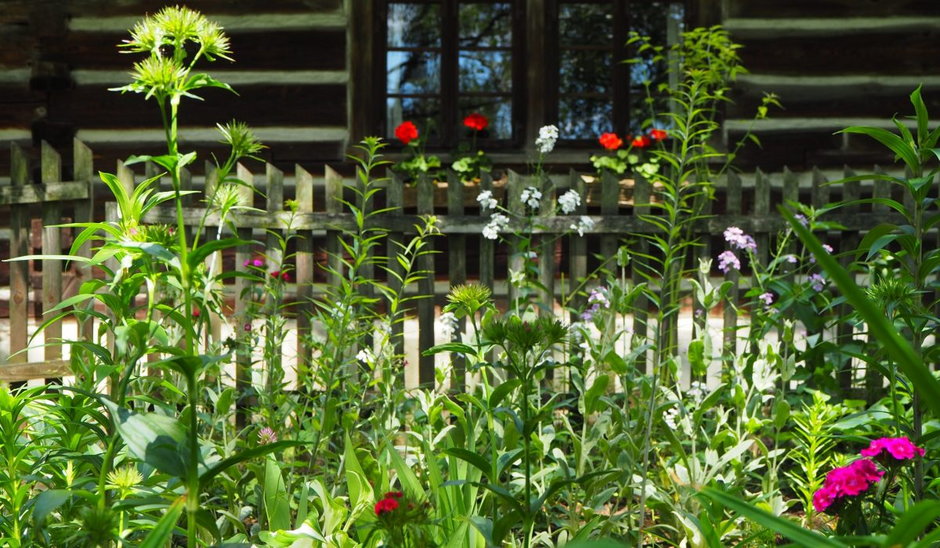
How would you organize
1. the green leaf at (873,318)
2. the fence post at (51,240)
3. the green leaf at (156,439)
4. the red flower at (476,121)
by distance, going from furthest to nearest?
the red flower at (476,121)
the fence post at (51,240)
the green leaf at (156,439)
the green leaf at (873,318)

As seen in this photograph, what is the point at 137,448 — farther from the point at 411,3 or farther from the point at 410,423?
the point at 411,3

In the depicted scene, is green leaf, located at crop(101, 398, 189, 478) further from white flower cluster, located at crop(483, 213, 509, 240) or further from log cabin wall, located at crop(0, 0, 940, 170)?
log cabin wall, located at crop(0, 0, 940, 170)

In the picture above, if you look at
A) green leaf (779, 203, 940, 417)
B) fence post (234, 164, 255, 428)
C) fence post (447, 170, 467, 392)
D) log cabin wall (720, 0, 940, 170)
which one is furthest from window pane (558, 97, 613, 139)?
green leaf (779, 203, 940, 417)

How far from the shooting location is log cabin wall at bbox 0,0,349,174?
545 cm

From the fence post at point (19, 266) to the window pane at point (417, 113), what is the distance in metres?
2.26

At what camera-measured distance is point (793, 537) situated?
879mm

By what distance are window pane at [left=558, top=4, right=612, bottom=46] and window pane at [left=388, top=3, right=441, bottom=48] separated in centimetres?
74

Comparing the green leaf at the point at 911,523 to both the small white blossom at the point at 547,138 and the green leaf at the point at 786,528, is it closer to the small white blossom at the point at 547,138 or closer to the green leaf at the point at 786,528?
the green leaf at the point at 786,528

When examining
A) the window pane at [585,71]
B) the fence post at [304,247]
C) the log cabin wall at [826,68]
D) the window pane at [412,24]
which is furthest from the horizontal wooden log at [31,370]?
the log cabin wall at [826,68]

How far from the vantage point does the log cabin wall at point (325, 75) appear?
5488 millimetres

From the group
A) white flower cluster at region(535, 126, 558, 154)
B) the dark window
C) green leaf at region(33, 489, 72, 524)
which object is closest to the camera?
A: green leaf at region(33, 489, 72, 524)

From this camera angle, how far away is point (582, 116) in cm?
576

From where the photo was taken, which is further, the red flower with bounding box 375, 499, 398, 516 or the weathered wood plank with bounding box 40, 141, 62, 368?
the weathered wood plank with bounding box 40, 141, 62, 368

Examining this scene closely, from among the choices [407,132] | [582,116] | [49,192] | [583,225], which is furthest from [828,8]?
[49,192]
